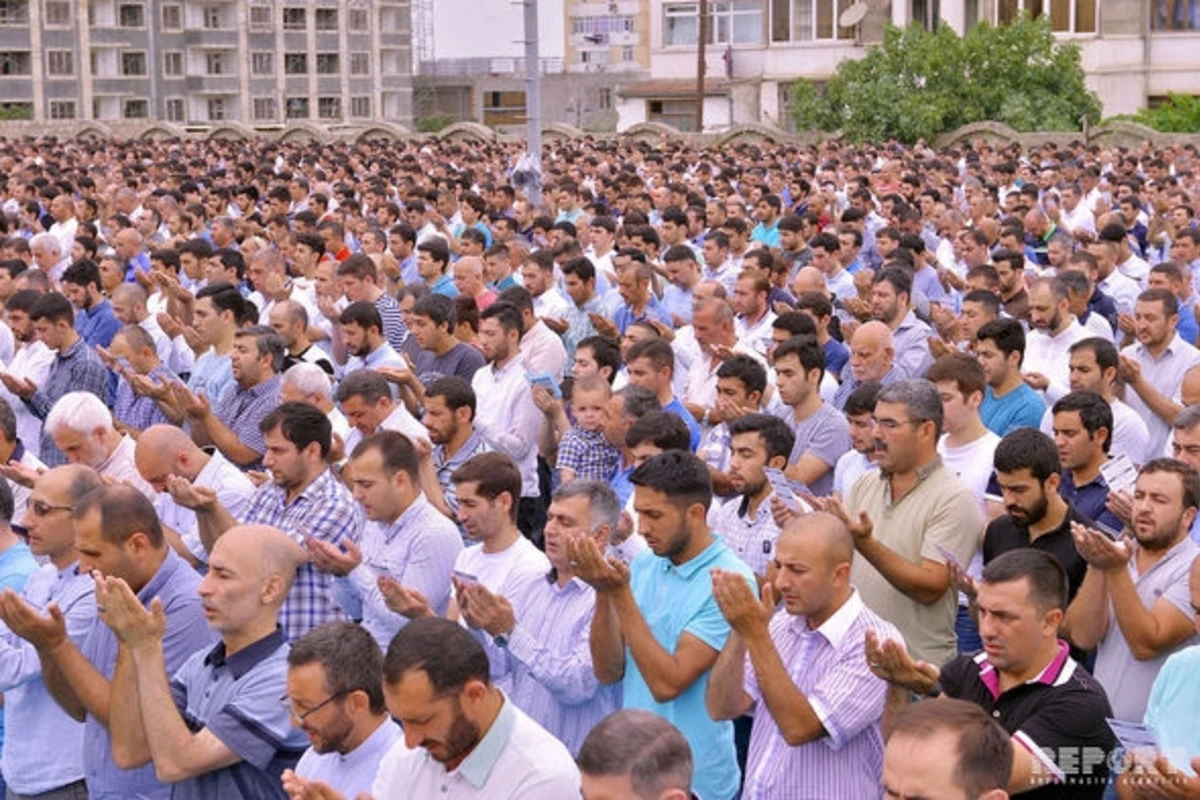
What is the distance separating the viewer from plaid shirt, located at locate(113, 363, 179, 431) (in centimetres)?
1123

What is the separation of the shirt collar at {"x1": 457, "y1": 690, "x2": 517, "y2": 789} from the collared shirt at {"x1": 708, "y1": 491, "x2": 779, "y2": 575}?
2498 mm

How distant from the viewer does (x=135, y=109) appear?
270 feet

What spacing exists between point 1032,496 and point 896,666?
1786 mm

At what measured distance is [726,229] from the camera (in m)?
17.5

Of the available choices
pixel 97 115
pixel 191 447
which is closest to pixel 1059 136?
pixel 191 447

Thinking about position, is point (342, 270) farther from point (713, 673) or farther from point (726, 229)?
point (713, 673)

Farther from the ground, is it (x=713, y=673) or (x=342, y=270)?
(x=342, y=270)

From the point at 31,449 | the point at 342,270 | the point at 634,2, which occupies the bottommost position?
the point at 31,449

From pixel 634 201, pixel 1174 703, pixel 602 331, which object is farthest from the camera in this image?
pixel 634 201

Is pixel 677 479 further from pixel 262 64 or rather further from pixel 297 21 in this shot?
pixel 297 21

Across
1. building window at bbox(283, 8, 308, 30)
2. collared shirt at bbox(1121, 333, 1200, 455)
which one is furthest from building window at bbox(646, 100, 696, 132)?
collared shirt at bbox(1121, 333, 1200, 455)

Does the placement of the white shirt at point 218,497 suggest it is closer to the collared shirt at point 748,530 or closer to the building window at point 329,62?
the collared shirt at point 748,530

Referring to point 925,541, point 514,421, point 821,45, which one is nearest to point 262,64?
point 821,45

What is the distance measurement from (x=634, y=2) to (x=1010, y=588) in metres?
73.8
